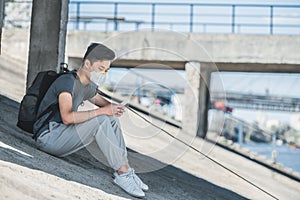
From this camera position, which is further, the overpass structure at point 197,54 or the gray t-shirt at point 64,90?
the overpass structure at point 197,54

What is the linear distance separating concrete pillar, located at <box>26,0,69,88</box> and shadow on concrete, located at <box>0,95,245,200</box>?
2.76ft

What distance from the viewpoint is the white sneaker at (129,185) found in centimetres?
504

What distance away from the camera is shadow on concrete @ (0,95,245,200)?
5.05 m

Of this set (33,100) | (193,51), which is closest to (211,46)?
(193,51)

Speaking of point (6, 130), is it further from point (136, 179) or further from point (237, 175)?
point (237, 175)

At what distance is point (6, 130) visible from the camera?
20.3 feet

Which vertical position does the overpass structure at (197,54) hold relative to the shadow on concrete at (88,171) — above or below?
Result: above

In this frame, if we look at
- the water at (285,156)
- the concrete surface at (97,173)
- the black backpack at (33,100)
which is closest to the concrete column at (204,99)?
the concrete surface at (97,173)

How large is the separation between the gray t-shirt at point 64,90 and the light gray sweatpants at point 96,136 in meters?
0.12

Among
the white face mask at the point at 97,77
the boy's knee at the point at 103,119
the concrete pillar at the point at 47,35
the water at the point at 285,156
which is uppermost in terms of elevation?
the concrete pillar at the point at 47,35

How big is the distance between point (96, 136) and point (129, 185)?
1.81 feet

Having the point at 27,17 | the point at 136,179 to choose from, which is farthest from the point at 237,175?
the point at 27,17

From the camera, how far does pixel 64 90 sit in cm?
499

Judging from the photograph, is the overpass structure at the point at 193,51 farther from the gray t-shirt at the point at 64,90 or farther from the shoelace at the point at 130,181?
the shoelace at the point at 130,181
